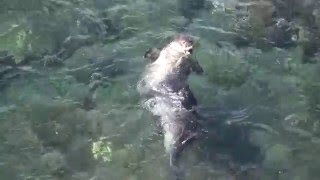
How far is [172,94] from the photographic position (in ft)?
26.3

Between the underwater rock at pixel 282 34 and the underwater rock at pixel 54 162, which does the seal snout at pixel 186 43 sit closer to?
the underwater rock at pixel 282 34

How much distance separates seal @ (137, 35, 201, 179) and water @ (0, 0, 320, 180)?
125mm

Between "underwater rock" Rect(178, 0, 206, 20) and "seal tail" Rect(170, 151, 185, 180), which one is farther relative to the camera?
"underwater rock" Rect(178, 0, 206, 20)

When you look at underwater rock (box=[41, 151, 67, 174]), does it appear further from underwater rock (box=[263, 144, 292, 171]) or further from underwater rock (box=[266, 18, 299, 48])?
underwater rock (box=[266, 18, 299, 48])

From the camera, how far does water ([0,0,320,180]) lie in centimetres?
757

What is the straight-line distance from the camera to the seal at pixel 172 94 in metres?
7.61

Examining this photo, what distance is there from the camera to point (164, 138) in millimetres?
7707

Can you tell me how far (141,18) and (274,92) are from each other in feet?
7.51

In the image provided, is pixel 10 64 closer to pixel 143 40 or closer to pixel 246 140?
pixel 143 40

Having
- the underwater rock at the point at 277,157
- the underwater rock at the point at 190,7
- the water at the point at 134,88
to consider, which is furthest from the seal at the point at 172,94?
the underwater rock at the point at 277,157

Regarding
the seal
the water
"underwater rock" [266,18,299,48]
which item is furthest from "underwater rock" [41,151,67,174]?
"underwater rock" [266,18,299,48]

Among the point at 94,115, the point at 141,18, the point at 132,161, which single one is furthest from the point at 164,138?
the point at 141,18

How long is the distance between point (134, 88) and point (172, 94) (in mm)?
614

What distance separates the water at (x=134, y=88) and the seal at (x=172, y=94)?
0.41 feet
